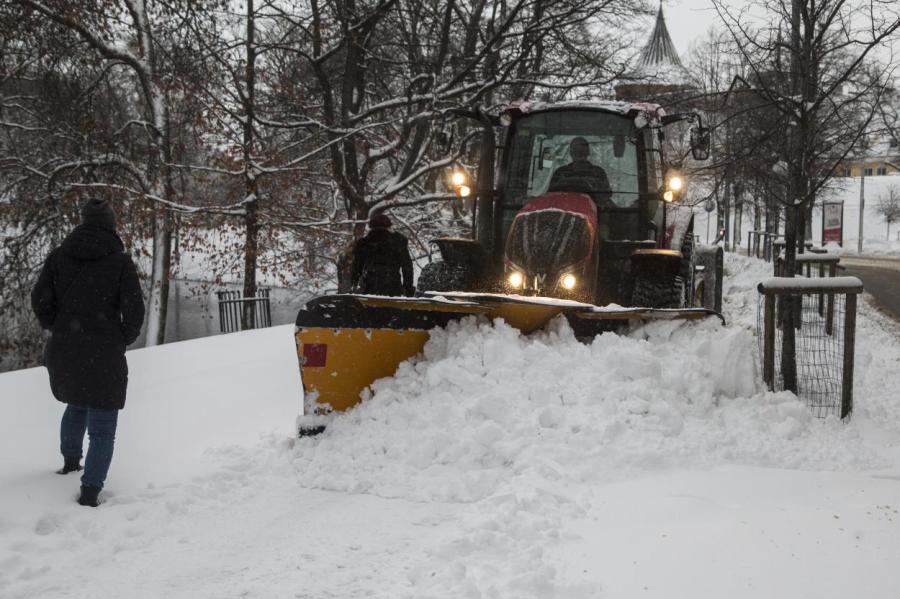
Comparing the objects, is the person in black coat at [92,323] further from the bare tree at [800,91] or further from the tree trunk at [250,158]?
the tree trunk at [250,158]

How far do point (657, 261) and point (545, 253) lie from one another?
90 cm

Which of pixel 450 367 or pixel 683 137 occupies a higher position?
pixel 683 137

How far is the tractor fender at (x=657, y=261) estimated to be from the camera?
6.11m

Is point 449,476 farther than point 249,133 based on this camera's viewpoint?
No

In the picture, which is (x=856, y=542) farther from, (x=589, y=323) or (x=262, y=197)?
(x=262, y=197)

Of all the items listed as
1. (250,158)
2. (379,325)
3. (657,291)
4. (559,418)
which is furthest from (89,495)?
(250,158)

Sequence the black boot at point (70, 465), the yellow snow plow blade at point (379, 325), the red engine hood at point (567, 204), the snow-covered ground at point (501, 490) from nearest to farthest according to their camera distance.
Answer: the snow-covered ground at point (501, 490), the black boot at point (70, 465), the yellow snow plow blade at point (379, 325), the red engine hood at point (567, 204)

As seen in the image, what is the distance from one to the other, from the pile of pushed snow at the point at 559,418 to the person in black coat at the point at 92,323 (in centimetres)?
119

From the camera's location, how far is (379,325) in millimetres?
5344

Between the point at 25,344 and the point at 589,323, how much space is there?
1202 centimetres

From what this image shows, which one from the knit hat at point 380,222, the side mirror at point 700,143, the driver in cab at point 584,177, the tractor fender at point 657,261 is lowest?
the tractor fender at point 657,261

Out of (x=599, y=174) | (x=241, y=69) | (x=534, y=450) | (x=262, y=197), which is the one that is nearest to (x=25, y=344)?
(x=262, y=197)

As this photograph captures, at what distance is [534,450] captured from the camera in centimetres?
450

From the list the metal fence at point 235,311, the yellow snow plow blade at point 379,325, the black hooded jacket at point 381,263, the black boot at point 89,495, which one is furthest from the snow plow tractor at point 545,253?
the metal fence at point 235,311
